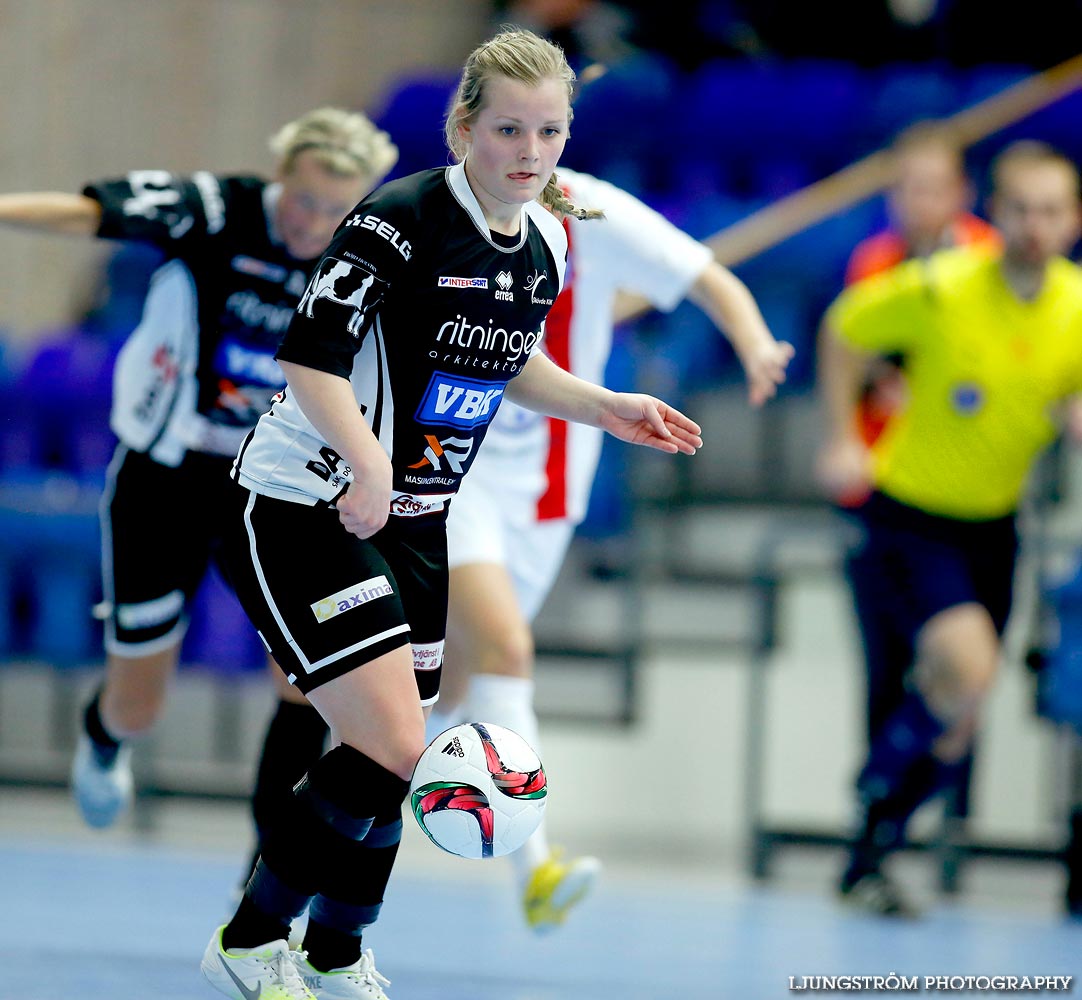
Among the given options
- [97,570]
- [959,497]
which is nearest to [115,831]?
[97,570]

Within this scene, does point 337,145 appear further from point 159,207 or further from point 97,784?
point 97,784

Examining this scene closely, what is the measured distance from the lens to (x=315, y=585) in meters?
2.90

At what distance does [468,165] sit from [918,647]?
283cm

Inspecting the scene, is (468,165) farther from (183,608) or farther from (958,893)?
(958,893)

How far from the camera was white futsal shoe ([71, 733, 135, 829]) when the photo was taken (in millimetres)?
4574

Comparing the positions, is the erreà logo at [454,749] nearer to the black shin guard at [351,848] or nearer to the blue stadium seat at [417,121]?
the black shin guard at [351,848]

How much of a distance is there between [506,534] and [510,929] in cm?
120

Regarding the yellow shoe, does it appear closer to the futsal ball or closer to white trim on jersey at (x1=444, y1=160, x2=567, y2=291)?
the futsal ball

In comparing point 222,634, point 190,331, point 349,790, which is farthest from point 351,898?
point 222,634

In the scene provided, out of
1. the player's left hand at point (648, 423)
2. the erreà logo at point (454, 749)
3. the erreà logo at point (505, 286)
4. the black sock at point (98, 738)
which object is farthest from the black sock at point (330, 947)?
the black sock at point (98, 738)

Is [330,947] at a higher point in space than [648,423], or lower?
lower

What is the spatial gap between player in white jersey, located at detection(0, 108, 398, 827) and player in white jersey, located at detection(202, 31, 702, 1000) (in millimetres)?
856

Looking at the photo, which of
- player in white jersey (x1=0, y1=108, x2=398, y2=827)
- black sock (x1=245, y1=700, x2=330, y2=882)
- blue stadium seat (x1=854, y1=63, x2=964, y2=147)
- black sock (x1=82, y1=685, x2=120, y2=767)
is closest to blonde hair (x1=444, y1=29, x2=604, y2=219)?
player in white jersey (x1=0, y1=108, x2=398, y2=827)

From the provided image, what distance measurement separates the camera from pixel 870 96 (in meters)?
7.85
